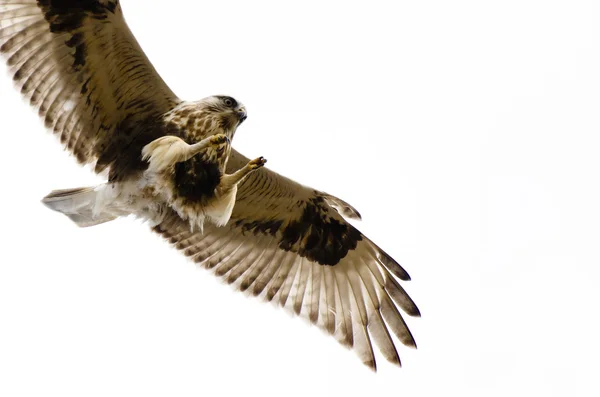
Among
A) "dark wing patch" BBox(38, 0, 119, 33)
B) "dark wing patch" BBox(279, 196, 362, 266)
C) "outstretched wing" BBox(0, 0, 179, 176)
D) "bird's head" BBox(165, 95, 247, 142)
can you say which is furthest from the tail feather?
"dark wing patch" BBox(279, 196, 362, 266)

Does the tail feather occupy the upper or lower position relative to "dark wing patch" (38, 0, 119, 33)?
lower

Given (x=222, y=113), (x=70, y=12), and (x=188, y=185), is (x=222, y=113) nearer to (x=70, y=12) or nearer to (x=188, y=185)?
(x=188, y=185)

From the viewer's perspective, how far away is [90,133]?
8.59m

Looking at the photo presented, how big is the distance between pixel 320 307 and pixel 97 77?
3.08 m

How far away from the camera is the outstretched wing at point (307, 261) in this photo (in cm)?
918

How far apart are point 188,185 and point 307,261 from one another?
5.82 feet

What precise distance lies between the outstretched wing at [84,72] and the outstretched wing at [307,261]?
3.56 ft

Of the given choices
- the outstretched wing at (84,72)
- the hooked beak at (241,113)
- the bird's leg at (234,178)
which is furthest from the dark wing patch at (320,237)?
the outstretched wing at (84,72)

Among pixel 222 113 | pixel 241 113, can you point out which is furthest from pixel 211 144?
pixel 241 113

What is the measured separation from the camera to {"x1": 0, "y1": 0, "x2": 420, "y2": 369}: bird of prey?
26.7 feet

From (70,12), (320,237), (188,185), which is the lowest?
(320,237)

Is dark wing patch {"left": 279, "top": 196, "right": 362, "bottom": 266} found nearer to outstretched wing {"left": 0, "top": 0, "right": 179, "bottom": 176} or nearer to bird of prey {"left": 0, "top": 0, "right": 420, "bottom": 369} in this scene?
bird of prey {"left": 0, "top": 0, "right": 420, "bottom": 369}

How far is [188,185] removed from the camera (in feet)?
27.6

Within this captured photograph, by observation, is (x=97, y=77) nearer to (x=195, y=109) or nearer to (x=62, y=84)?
(x=62, y=84)
